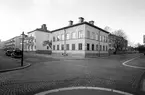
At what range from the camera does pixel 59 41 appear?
3275 centimetres

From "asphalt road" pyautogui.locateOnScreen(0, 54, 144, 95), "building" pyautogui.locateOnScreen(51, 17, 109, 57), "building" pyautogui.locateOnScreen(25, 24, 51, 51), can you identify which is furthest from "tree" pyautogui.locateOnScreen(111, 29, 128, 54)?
"asphalt road" pyautogui.locateOnScreen(0, 54, 144, 95)

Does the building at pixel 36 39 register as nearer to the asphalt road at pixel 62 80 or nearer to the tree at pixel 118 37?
the tree at pixel 118 37

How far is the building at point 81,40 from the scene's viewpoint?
25.3m

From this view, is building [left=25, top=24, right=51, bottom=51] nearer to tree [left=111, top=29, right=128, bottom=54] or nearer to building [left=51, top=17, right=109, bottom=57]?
building [left=51, top=17, right=109, bottom=57]

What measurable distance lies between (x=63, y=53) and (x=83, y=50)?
8820 millimetres

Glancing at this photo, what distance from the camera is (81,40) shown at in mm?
25469

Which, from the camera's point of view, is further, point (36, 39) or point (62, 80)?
point (36, 39)

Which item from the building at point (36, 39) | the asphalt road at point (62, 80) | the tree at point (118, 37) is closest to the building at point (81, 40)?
the tree at point (118, 37)

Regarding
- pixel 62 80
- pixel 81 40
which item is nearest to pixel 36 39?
pixel 81 40

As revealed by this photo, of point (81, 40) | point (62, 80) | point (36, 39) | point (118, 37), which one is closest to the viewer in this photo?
point (62, 80)

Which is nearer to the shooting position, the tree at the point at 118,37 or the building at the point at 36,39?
A: the tree at the point at 118,37

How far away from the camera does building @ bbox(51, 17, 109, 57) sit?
25297mm

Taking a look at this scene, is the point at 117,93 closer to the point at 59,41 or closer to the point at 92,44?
the point at 92,44

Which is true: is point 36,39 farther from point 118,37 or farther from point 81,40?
point 118,37
